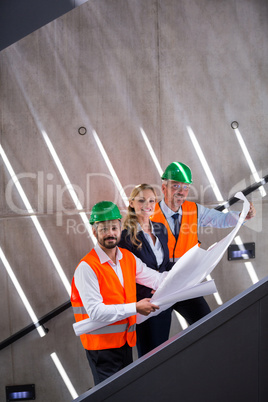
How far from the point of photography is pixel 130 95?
264cm

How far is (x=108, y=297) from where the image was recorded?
1956mm

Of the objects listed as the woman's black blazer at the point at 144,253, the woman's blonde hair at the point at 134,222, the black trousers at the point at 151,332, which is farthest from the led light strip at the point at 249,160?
the black trousers at the point at 151,332

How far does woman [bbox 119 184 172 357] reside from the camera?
222cm

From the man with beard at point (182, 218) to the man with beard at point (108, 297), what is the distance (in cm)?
45

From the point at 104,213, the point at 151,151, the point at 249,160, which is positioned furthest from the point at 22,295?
the point at 249,160

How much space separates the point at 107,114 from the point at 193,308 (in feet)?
4.98

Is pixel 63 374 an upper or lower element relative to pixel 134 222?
lower

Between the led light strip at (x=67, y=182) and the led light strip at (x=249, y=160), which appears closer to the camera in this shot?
the led light strip at (x=67, y=182)

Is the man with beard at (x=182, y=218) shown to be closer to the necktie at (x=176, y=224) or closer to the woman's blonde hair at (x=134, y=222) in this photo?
the necktie at (x=176, y=224)

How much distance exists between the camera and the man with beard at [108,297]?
6.13 ft

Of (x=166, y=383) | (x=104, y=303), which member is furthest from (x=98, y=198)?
(x=166, y=383)

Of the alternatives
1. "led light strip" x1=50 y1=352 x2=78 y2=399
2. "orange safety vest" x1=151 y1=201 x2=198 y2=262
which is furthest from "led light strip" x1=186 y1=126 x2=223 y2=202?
"led light strip" x1=50 y1=352 x2=78 y2=399

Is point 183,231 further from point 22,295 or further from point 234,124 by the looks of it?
point 22,295

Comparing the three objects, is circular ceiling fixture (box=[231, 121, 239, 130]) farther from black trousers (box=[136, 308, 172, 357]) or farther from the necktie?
black trousers (box=[136, 308, 172, 357])
